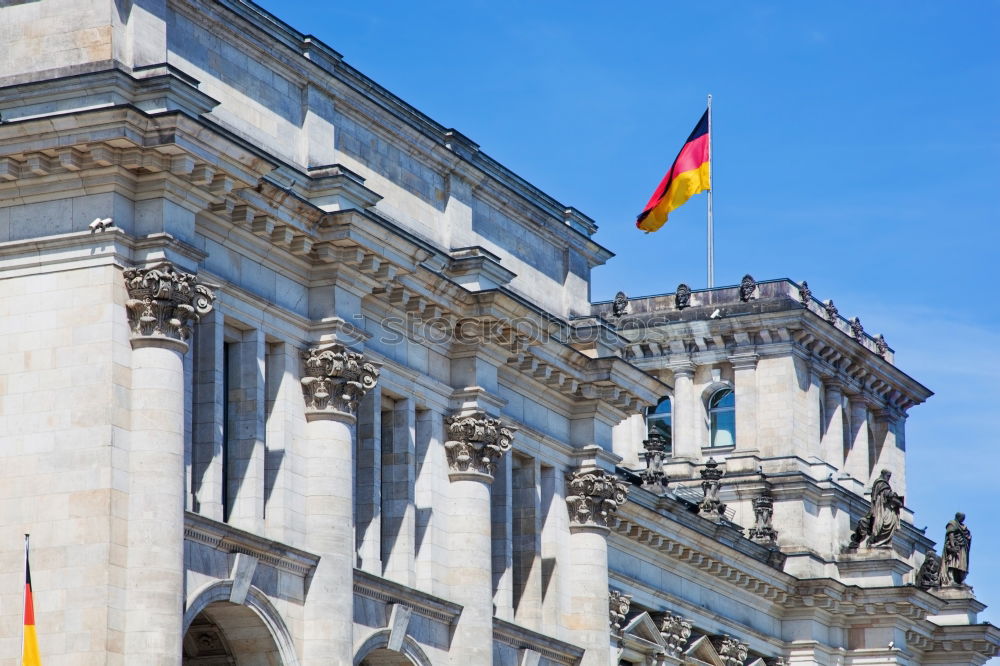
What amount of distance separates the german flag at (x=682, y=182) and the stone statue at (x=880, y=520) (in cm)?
1457

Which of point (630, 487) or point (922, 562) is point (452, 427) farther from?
point (922, 562)

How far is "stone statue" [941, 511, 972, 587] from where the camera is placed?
261 feet

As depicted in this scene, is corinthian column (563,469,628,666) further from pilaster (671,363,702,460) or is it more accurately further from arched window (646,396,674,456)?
arched window (646,396,674,456)

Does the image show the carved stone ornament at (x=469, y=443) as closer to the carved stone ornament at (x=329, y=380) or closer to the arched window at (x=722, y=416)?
the carved stone ornament at (x=329, y=380)

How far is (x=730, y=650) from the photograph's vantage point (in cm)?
6481

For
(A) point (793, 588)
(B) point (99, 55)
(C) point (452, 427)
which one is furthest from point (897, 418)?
(B) point (99, 55)

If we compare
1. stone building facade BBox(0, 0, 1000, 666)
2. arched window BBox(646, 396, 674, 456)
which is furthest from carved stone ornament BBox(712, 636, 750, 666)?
arched window BBox(646, 396, 674, 456)

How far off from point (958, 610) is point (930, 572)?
169 centimetres

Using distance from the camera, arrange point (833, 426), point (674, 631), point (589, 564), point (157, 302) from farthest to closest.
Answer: point (833, 426), point (674, 631), point (589, 564), point (157, 302)

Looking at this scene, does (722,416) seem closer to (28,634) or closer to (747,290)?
(747,290)

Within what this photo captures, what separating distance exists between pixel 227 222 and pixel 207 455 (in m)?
4.06

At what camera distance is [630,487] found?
57125 millimetres

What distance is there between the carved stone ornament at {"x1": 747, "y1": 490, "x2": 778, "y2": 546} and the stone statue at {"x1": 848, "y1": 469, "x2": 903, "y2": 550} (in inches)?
132

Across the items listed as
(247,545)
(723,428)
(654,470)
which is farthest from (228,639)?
(723,428)
